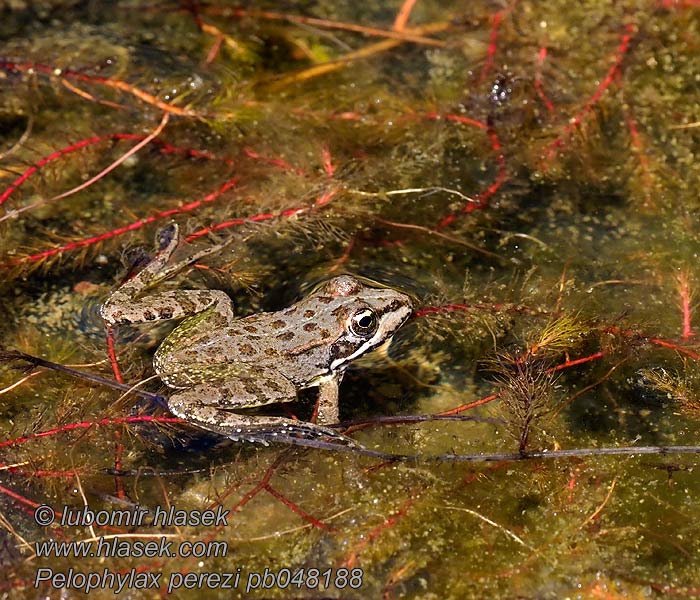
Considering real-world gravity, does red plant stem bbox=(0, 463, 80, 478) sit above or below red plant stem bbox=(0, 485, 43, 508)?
above

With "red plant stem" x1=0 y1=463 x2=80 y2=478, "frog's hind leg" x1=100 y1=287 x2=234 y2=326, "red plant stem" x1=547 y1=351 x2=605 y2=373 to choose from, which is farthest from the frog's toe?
"red plant stem" x1=547 y1=351 x2=605 y2=373

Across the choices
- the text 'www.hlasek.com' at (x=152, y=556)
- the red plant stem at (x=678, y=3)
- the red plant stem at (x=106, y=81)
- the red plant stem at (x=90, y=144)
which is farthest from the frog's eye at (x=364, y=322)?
the red plant stem at (x=678, y=3)

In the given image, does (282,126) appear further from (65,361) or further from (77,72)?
(65,361)

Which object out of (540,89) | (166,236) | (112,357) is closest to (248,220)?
(166,236)

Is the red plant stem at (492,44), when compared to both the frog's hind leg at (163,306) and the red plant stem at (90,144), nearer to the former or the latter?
the red plant stem at (90,144)

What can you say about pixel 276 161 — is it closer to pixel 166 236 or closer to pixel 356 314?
pixel 166 236

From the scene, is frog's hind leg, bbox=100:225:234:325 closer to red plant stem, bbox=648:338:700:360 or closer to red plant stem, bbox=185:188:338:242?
red plant stem, bbox=185:188:338:242

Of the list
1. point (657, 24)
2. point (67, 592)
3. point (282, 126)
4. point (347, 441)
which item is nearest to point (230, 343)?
point (347, 441)
